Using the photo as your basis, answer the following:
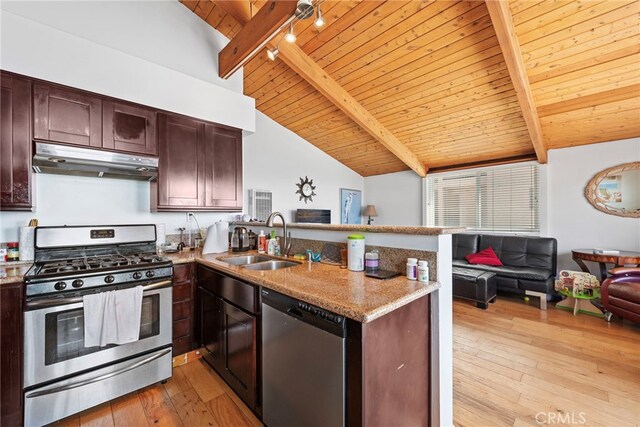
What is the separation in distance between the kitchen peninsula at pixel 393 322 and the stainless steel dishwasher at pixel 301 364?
0.17ft

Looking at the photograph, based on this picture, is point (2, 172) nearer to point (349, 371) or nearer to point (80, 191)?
point (80, 191)

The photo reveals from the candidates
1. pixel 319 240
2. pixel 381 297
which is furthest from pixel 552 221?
pixel 381 297

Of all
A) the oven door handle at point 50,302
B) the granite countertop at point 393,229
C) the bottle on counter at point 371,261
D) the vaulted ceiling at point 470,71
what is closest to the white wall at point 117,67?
the vaulted ceiling at point 470,71

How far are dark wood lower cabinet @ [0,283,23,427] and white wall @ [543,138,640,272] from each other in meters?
6.08

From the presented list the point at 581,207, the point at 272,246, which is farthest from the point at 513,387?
the point at 581,207

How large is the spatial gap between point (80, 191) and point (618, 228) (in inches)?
257

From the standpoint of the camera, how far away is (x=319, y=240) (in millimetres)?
2150

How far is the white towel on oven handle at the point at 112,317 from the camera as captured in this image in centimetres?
168

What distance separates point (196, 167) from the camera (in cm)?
281

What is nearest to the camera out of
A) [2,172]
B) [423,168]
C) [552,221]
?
[2,172]

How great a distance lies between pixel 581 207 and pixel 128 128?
594cm

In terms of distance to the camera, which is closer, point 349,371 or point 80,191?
point 349,371

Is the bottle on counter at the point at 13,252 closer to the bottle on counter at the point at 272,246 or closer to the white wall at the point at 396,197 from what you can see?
the bottle on counter at the point at 272,246

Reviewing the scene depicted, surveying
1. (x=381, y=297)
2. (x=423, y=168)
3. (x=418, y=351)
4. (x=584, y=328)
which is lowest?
(x=584, y=328)
